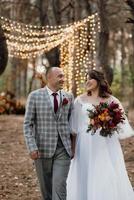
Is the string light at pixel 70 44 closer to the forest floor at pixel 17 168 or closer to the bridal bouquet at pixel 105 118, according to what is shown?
the forest floor at pixel 17 168

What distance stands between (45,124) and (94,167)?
1.05m

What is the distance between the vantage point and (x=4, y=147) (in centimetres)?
1783

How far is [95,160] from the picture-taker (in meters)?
8.26

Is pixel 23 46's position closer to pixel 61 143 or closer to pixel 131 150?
pixel 131 150

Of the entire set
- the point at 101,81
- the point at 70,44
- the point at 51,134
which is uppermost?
the point at 70,44

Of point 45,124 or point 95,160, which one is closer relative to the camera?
point 45,124

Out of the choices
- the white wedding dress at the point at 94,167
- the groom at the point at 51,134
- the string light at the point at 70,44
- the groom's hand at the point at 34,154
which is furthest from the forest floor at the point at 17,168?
the string light at the point at 70,44

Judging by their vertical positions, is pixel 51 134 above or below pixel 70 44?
below

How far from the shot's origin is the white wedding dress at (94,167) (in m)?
8.17

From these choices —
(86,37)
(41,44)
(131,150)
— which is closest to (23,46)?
(41,44)

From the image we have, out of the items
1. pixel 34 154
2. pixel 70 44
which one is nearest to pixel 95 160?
pixel 34 154

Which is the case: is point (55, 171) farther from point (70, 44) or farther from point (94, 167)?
point (70, 44)

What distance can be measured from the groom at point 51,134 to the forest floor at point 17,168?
2.86m

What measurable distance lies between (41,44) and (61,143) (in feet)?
63.7
